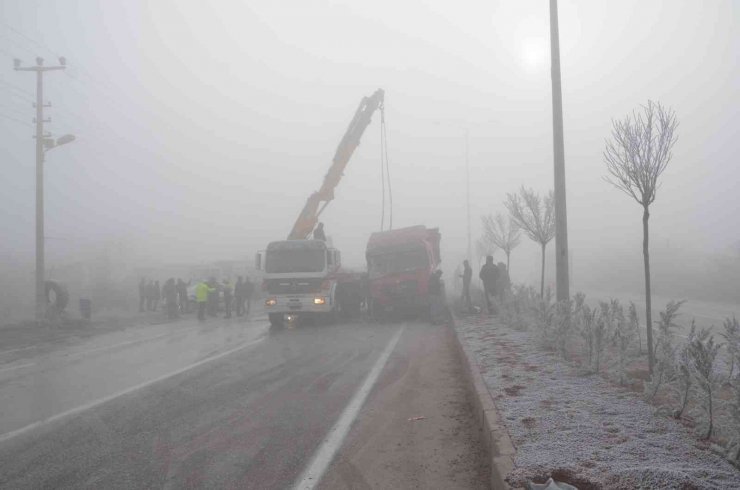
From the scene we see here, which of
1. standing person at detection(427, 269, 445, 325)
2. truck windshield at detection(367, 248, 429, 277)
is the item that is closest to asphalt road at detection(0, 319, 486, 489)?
standing person at detection(427, 269, 445, 325)

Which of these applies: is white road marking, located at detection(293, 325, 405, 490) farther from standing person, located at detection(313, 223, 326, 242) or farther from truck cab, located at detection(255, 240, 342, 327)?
standing person, located at detection(313, 223, 326, 242)

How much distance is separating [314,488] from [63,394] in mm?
5453

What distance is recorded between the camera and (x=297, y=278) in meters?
17.7

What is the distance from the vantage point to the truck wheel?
18.1 m

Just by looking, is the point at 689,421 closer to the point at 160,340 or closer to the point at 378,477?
the point at 378,477

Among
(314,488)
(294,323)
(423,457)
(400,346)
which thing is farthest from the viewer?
(294,323)

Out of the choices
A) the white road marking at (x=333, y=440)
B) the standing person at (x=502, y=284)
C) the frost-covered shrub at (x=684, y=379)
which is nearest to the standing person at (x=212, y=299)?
the standing person at (x=502, y=284)

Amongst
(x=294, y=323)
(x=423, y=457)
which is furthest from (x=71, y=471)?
(x=294, y=323)

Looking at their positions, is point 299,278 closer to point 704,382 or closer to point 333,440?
point 333,440

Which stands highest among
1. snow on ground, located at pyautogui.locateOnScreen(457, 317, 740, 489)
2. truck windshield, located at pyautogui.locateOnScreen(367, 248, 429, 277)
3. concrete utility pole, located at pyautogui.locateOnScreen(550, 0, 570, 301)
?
concrete utility pole, located at pyautogui.locateOnScreen(550, 0, 570, 301)

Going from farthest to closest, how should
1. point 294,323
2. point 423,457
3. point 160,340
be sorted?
point 294,323, point 160,340, point 423,457

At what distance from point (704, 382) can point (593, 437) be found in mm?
986

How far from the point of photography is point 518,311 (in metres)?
13.7

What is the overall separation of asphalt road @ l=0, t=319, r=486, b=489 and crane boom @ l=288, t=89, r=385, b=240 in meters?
9.32
